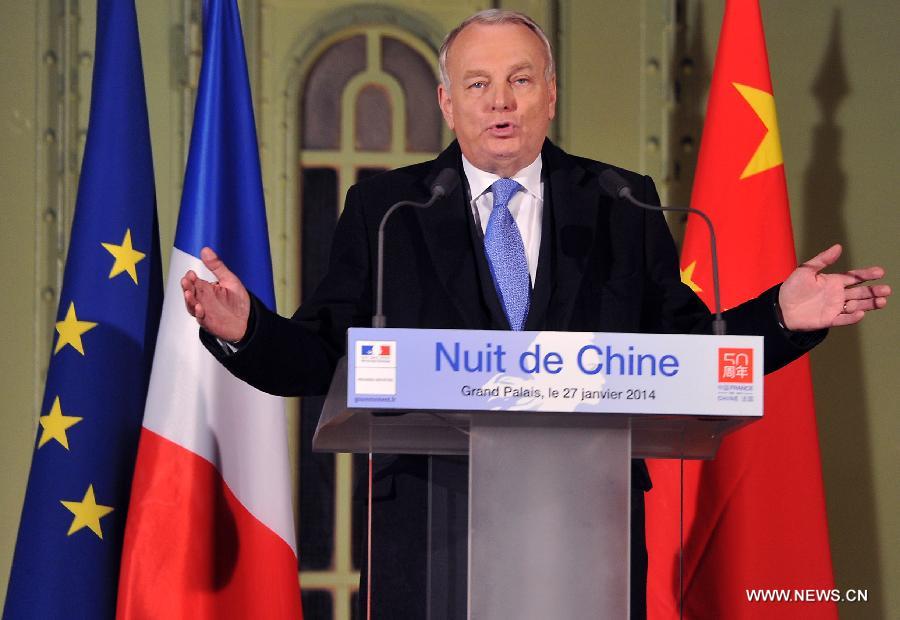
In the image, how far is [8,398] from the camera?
369cm

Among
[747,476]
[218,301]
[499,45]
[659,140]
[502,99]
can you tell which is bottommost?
[747,476]

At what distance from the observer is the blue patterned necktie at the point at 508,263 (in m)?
1.96

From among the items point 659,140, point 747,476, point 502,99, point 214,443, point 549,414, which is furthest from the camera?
point 659,140

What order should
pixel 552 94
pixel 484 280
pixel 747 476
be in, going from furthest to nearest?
pixel 747 476
pixel 552 94
pixel 484 280

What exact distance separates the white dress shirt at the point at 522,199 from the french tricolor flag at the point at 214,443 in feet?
3.80

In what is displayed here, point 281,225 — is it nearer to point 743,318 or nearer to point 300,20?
point 300,20

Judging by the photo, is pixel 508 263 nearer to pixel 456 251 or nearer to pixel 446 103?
pixel 456 251

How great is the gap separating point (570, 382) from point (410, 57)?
2.69m

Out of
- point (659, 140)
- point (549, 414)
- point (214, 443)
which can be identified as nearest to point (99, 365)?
point (214, 443)

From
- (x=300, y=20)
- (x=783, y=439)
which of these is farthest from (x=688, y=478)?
(x=300, y=20)

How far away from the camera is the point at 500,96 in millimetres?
2125

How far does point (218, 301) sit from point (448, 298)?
0.41m

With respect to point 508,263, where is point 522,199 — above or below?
above

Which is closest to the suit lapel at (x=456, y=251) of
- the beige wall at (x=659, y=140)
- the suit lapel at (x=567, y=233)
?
the suit lapel at (x=567, y=233)
